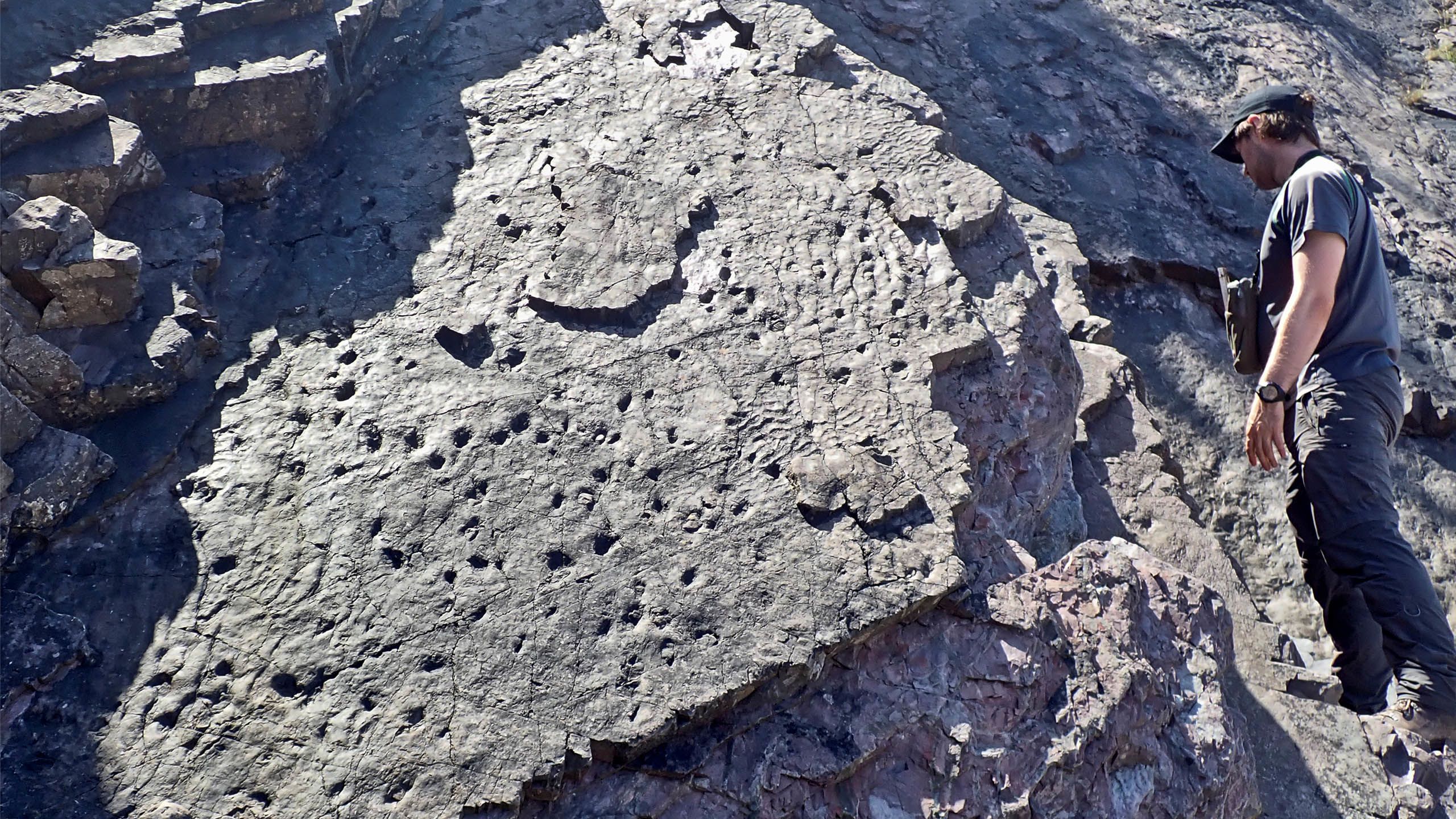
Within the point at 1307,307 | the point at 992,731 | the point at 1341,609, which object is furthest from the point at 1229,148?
the point at 992,731

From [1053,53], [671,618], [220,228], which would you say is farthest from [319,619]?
[1053,53]

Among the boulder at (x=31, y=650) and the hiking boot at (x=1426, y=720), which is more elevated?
the boulder at (x=31, y=650)

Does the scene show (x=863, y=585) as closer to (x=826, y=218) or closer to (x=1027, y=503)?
(x=1027, y=503)

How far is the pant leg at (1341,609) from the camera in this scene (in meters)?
2.73

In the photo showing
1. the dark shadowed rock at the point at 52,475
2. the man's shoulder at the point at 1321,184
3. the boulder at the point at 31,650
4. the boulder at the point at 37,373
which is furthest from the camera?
the man's shoulder at the point at 1321,184

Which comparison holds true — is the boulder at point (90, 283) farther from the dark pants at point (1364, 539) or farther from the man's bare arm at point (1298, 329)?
the dark pants at point (1364, 539)

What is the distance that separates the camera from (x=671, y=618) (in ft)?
7.76

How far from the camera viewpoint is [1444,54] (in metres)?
5.69

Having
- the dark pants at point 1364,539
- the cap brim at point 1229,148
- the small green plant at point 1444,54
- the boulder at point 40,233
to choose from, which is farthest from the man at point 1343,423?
the small green plant at point 1444,54

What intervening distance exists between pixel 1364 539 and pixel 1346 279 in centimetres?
66

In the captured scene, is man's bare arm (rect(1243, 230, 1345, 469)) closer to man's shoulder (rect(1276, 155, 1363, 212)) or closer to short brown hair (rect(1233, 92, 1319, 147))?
man's shoulder (rect(1276, 155, 1363, 212))

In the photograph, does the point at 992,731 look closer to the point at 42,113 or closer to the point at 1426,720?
the point at 1426,720

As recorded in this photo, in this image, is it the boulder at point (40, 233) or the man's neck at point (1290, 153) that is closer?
the boulder at point (40, 233)

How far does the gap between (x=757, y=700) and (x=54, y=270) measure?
1.98 metres
